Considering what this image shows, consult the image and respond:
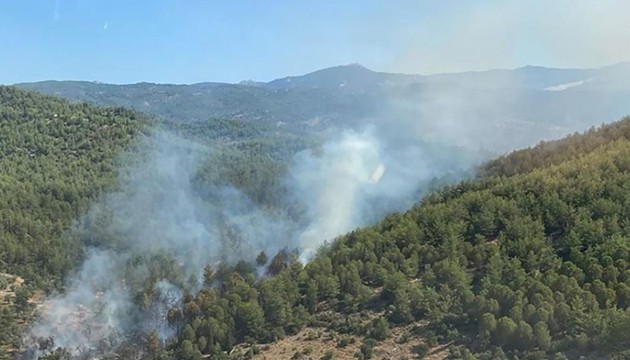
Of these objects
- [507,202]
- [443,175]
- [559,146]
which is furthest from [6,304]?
[443,175]

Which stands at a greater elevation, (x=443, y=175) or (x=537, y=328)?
(x=443, y=175)

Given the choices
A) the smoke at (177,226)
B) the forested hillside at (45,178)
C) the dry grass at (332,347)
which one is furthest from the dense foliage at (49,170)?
the dry grass at (332,347)

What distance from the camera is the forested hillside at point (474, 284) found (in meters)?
36.8

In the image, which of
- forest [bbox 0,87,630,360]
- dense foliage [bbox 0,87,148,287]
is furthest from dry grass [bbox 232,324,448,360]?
dense foliage [bbox 0,87,148,287]

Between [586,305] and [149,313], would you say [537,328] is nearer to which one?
[586,305]

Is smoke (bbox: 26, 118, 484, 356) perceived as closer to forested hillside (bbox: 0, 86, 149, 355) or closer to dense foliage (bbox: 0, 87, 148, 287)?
forested hillside (bbox: 0, 86, 149, 355)

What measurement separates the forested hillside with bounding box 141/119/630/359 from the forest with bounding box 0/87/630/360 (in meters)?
0.11

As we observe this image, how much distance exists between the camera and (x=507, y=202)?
55969 mm

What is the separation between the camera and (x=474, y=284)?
45500mm

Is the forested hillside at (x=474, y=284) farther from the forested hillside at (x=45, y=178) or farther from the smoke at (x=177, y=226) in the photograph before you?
the forested hillside at (x=45, y=178)

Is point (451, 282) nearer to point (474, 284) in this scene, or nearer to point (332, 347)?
point (474, 284)

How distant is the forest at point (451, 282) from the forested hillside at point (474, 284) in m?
0.11

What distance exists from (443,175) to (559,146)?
101ft

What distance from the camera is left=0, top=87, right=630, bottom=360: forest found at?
3731cm
